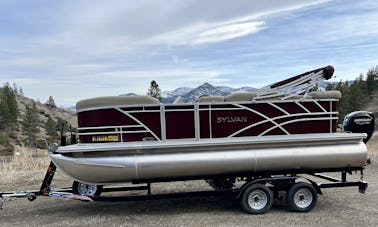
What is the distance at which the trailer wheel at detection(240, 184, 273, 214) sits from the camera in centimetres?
627

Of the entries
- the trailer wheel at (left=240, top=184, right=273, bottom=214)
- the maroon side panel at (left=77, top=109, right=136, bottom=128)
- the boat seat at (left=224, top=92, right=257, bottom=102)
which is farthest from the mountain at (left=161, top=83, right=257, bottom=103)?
the trailer wheel at (left=240, top=184, right=273, bottom=214)

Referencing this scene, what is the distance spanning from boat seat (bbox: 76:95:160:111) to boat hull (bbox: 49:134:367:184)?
678 millimetres

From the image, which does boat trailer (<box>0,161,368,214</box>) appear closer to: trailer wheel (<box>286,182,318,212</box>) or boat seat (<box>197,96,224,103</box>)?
trailer wheel (<box>286,182,318,212</box>)

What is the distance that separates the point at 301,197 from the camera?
6492 mm

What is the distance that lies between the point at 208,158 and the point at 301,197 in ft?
5.76

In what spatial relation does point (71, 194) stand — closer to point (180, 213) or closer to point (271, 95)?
point (180, 213)

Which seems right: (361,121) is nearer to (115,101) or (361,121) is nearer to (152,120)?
(152,120)

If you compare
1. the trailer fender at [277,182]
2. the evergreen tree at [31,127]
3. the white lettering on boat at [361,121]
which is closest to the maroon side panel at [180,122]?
the trailer fender at [277,182]

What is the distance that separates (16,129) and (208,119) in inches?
2695

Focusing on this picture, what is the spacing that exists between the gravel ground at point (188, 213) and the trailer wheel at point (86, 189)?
34cm

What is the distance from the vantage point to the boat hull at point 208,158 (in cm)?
596

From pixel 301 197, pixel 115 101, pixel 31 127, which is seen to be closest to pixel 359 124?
pixel 301 197

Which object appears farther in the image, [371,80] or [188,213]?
[371,80]

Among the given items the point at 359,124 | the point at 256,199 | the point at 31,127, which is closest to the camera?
the point at 256,199
